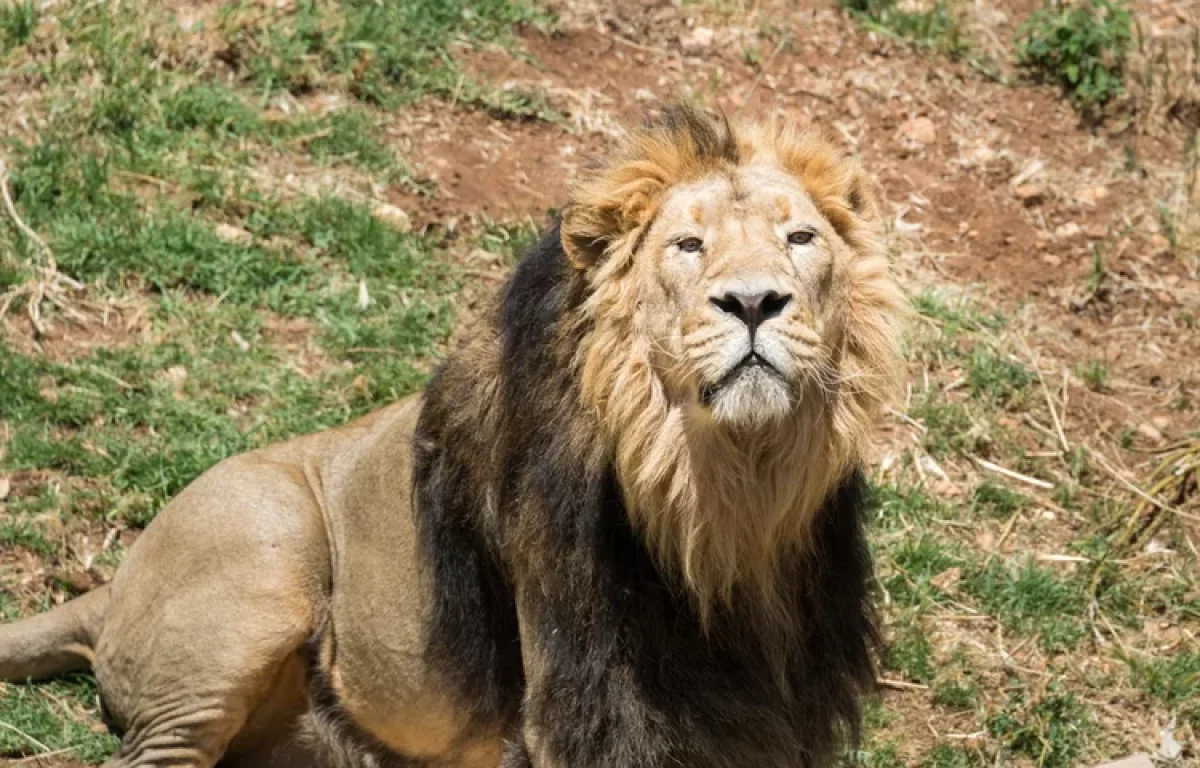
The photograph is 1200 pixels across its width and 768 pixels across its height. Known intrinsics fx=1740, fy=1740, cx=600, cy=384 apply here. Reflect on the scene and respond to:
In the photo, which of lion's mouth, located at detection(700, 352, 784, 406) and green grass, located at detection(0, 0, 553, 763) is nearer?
lion's mouth, located at detection(700, 352, 784, 406)

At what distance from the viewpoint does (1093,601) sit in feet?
22.4

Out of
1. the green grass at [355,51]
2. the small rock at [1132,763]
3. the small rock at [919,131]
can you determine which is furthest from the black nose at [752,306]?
the small rock at [919,131]

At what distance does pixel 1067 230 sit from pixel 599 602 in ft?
15.8

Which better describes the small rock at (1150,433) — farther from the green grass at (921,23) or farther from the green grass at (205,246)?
the green grass at (205,246)

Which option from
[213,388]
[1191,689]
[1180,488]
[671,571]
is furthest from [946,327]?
[671,571]

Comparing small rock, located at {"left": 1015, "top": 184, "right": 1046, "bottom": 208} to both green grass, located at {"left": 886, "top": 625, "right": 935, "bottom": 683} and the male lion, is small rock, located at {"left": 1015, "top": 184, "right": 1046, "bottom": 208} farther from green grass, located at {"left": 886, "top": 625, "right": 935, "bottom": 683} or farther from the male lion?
the male lion

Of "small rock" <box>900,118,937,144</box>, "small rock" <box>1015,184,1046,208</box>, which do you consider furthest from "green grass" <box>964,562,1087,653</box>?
"small rock" <box>900,118,937,144</box>

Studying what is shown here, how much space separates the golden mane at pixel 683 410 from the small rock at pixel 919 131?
4379 millimetres

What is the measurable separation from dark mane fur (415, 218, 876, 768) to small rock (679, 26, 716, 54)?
182 inches

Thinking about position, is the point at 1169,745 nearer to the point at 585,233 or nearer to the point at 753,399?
the point at 753,399

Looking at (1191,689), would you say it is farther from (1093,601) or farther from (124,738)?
(124,738)

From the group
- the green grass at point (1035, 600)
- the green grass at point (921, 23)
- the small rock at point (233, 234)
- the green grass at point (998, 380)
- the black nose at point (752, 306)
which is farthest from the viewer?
the green grass at point (921, 23)

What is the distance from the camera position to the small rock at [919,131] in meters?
8.86

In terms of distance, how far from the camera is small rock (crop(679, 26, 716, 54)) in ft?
30.1
